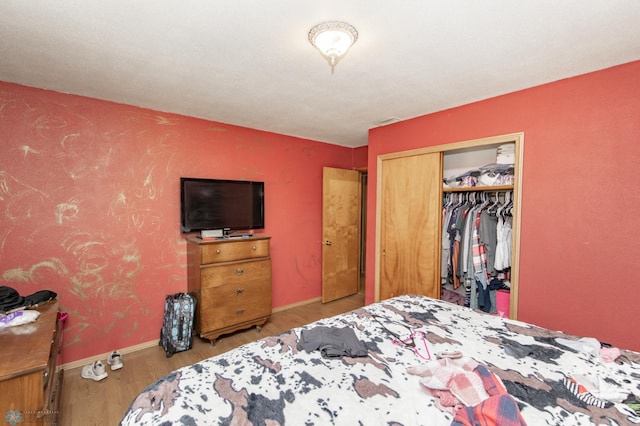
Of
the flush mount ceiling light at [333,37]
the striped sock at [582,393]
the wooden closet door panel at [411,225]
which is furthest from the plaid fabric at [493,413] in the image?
the wooden closet door panel at [411,225]

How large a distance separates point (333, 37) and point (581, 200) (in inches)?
82.6

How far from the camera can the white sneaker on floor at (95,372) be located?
233 cm

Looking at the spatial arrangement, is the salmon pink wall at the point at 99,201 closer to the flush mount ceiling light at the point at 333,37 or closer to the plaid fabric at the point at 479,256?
the flush mount ceiling light at the point at 333,37

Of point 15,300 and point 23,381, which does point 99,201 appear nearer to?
point 15,300

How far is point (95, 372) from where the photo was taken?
7.67 ft

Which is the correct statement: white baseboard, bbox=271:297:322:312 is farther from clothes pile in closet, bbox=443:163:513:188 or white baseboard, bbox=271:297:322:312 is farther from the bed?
clothes pile in closet, bbox=443:163:513:188

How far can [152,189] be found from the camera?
9.28ft

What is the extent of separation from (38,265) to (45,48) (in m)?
1.68

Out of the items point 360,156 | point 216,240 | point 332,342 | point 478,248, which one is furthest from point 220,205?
point 478,248

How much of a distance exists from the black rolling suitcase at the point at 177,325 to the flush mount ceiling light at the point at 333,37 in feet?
8.38

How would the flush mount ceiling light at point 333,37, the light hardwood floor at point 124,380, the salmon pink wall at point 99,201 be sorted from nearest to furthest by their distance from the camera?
the flush mount ceiling light at point 333,37 → the light hardwood floor at point 124,380 → the salmon pink wall at point 99,201

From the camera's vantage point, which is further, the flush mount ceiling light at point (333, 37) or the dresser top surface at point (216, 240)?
the dresser top surface at point (216, 240)

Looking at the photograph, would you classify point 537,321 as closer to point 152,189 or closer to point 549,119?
point 549,119

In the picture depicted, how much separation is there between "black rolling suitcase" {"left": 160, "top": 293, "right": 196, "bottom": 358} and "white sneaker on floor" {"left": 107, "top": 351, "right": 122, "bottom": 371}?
369 mm
